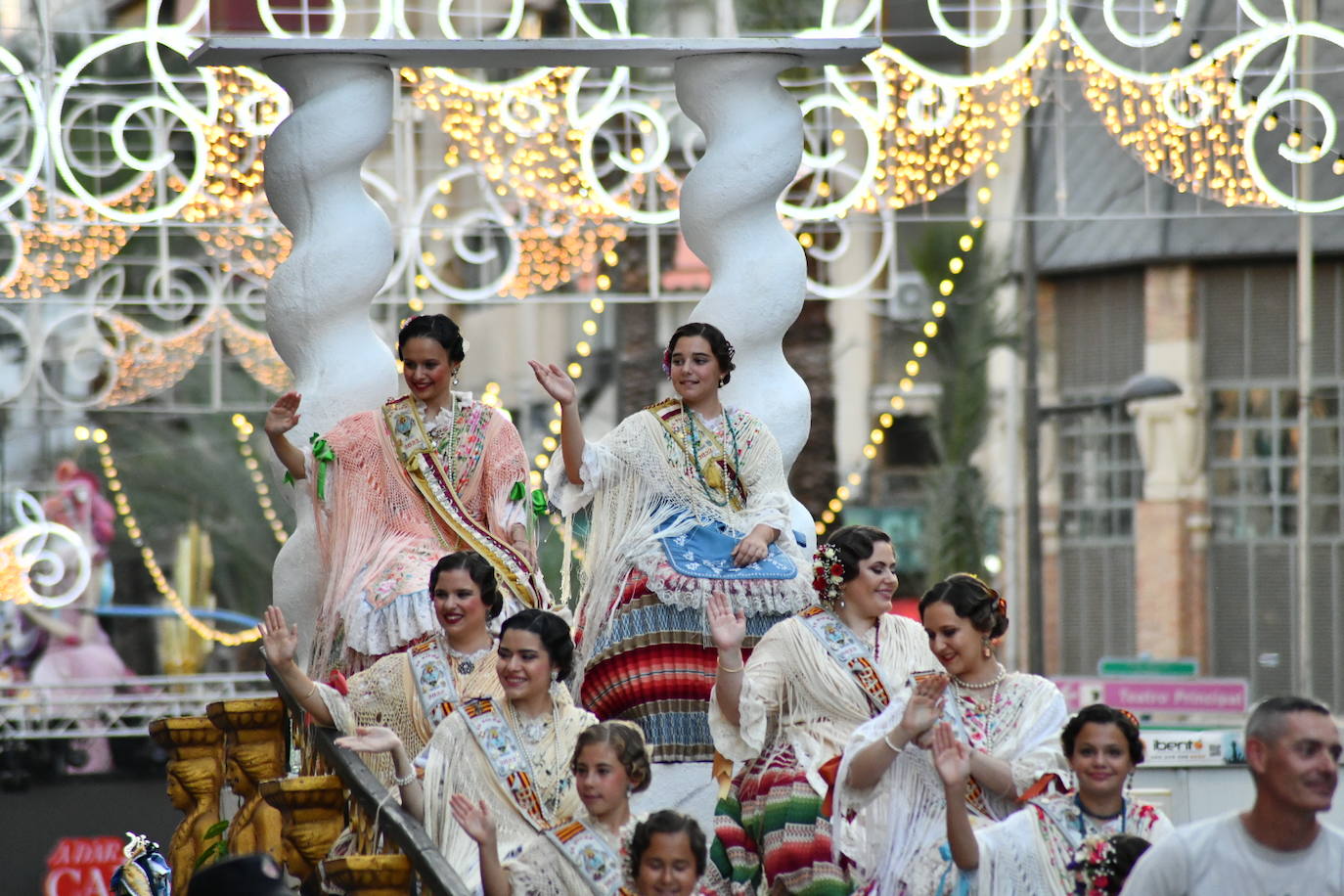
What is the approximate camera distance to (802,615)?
20.8 ft

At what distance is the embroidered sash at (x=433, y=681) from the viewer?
6.50 meters

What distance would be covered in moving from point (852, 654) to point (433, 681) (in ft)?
3.86

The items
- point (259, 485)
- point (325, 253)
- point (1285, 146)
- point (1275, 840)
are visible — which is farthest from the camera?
point (259, 485)

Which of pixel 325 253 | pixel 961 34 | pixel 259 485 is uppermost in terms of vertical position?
pixel 961 34

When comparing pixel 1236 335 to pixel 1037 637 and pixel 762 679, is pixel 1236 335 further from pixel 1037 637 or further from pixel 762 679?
pixel 762 679

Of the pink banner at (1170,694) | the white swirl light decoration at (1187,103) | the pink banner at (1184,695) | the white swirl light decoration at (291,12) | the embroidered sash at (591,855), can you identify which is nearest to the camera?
the embroidered sash at (591,855)

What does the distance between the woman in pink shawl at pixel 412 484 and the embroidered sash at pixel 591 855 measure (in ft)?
4.97

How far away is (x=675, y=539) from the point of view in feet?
23.6

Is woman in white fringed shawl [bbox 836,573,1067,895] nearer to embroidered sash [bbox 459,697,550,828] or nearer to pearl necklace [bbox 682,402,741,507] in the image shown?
embroidered sash [bbox 459,697,550,828]

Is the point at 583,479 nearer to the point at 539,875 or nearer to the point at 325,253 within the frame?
the point at 325,253

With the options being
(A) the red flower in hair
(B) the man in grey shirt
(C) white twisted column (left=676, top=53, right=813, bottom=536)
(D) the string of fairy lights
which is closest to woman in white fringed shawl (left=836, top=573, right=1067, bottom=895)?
(B) the man in grey shirt

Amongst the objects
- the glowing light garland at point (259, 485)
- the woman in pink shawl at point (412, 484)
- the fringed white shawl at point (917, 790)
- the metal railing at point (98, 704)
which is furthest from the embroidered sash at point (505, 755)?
the glowing light garland at point (259, 485)

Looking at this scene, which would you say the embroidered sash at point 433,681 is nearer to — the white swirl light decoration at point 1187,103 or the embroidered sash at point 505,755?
the embroidered sash at point 505,755

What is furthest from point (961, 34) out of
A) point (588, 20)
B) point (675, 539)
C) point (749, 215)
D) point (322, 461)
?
point (322, 461)
